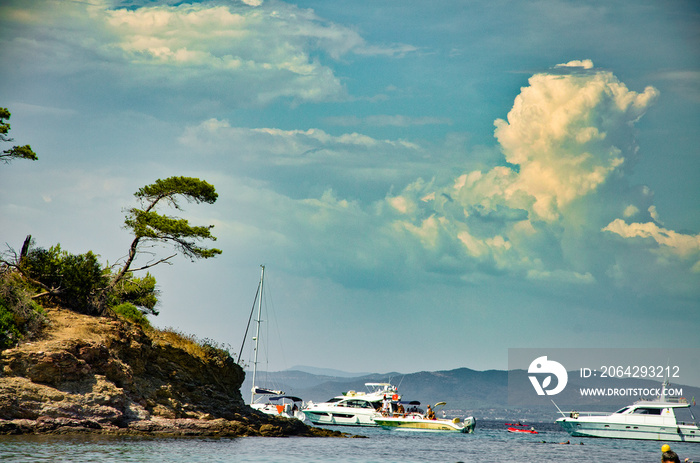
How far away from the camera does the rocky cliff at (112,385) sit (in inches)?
1075

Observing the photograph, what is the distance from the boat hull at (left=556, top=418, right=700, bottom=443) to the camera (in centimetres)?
5984

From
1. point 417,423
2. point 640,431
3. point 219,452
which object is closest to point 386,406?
point 417,423

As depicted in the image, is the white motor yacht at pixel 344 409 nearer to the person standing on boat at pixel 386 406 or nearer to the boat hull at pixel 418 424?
the person standing on boat at pixel 386 406

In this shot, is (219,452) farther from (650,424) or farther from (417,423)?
(650,424)

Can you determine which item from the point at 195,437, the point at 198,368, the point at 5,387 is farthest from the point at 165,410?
the point at 5,387

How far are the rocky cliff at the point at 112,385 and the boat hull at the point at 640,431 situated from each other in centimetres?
3798

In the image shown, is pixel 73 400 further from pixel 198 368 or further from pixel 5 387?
pixel 198 368

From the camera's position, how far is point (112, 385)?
1182 inches

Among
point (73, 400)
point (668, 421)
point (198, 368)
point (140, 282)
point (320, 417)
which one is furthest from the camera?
point (320, 417)

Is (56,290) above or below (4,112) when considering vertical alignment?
below

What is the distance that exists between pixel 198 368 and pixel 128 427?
7.50 meters

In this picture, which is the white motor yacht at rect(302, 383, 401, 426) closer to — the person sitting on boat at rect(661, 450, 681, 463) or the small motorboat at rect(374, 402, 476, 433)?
the small motorboat at rect(374, 402, 476, 433)

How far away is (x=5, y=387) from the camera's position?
26.5m

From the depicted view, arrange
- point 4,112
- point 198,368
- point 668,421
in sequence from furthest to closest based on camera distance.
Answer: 1. point 668,421
2. point 198,368
3. point 4,112
